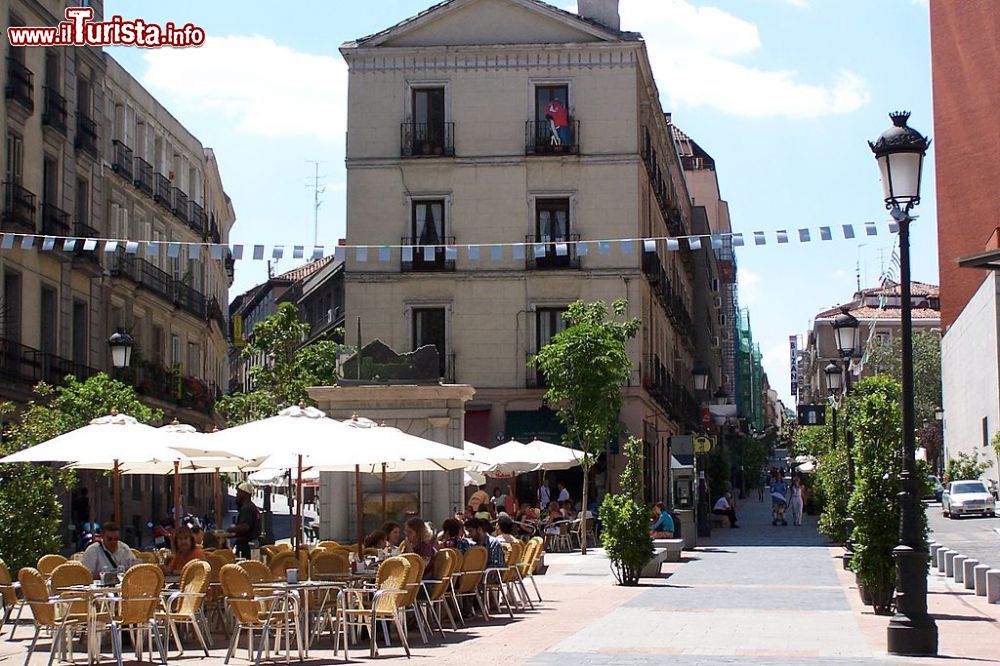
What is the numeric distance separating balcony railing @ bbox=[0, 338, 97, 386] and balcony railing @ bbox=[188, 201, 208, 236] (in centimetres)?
1499

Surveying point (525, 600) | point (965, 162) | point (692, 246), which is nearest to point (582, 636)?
point (525, 600)

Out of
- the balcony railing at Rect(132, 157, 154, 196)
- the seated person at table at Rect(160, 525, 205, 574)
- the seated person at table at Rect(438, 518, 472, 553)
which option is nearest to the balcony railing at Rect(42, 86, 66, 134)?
the balcony railing at Rect(132, 157, 154, 196)

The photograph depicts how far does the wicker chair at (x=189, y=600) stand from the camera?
1348 cm

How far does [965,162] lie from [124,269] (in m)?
49.5

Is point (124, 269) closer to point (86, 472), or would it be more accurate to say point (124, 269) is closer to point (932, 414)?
point (86, 472)

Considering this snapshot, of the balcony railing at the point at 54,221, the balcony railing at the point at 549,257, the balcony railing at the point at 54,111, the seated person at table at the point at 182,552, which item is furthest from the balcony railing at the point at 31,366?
the seated person at table at the point at 182,552

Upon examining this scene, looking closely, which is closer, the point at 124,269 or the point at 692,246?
the point at 692,246

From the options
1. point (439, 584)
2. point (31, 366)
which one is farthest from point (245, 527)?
point (31, 366)

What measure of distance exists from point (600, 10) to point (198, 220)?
58.1 feet

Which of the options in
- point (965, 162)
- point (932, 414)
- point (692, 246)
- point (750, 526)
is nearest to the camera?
point (692, 246)

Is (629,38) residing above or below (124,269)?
above

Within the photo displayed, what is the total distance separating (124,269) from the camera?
146ft

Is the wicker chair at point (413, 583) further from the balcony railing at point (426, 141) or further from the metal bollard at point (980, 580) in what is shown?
the balcony railing at point (426, 141)

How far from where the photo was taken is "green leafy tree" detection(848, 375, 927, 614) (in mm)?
16562
